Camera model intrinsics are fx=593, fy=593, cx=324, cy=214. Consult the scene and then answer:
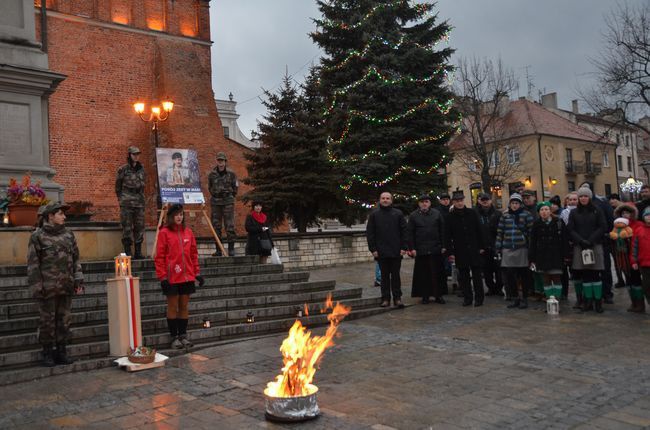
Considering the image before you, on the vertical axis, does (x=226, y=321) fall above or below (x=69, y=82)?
below

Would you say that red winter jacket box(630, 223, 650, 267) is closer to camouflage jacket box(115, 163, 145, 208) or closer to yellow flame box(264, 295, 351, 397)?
yellow flame box(264, 295, 351, 397)

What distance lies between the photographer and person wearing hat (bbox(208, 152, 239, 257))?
1199 centimetres

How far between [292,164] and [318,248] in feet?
15.2

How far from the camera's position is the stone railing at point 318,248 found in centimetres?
1853

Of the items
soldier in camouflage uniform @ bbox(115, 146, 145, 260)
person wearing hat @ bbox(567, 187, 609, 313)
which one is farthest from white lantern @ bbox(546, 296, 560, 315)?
soldier in camouflage uniform @ bbox(115, 146, 145, 260)

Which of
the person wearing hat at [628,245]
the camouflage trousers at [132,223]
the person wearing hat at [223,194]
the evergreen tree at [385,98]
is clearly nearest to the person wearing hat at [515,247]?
the person wearing hat at [628,245]

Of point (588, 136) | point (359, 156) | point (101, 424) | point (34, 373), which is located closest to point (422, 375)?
point (101, 424)

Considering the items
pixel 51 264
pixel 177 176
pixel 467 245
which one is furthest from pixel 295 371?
pixel 177 176

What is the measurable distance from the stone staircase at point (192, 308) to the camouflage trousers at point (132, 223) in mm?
871

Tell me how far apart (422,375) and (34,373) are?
162 inches

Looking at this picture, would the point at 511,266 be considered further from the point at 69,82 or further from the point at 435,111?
the point at 69,82

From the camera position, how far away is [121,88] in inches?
961

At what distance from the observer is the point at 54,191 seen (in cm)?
1131

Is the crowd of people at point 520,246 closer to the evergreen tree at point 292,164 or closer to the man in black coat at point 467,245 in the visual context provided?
the man in black coat at point 467,245
